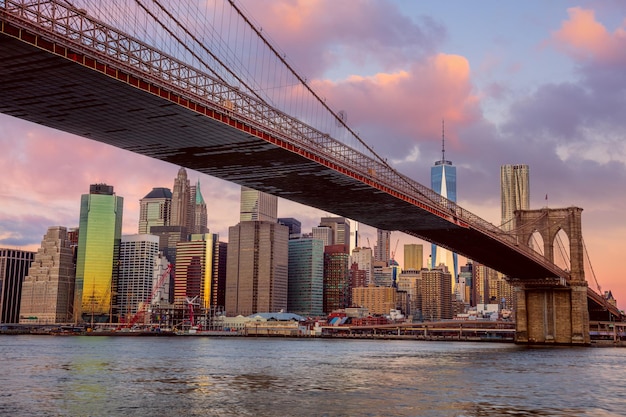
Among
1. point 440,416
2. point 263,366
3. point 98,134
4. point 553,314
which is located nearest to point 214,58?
point 98,134

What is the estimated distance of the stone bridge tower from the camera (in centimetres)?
9412

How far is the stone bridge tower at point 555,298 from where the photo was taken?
94.1 m

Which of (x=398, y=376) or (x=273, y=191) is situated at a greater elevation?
(x=273, y=191)

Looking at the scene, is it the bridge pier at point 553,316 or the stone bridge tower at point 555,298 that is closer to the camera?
the bridge pier at point 553,316

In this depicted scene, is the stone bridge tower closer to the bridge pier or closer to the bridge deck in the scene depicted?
the bridge pier

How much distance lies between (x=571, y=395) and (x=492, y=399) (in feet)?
17.8

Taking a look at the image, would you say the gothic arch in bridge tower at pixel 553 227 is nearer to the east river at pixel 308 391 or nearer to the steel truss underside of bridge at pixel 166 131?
the steel truss underside of bridge at pixel 166 131

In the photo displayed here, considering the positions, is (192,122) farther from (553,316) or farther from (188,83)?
(553,316)

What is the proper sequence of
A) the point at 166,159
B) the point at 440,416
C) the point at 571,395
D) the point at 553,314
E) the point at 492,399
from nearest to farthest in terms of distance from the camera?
the point at 440,416, the point at 492,399, the point at 571,395, the point at 166,159, the point at 553,314

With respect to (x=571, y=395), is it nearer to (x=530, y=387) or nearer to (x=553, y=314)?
(x=530, y=387)

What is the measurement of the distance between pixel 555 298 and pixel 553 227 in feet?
33.8

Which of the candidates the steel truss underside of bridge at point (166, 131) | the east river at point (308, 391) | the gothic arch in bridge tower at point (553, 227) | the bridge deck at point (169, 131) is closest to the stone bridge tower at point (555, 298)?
the gothic arch in bridge tower at point (553, 227)

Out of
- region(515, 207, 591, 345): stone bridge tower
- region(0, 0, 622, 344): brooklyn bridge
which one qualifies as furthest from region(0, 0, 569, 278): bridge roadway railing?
region(515, 207, 591, 345): stone bridge tower

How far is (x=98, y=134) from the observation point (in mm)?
44938
